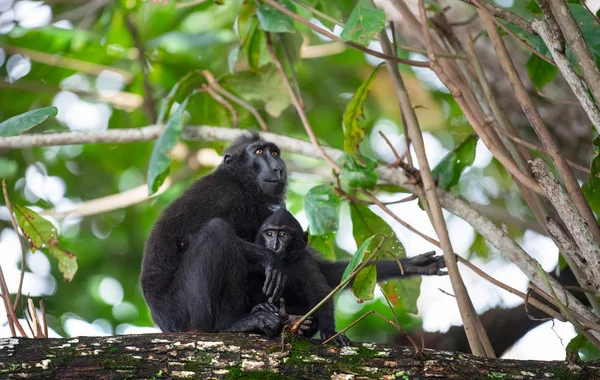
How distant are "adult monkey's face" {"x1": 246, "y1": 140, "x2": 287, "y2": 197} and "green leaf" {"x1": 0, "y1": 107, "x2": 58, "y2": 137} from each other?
220cm

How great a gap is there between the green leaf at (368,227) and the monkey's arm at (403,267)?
201 millimetres

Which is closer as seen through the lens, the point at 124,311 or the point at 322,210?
the point at 322,210

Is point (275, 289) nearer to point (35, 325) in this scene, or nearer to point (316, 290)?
point (316, 290)

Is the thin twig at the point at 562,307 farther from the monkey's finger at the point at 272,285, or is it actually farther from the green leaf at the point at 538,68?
the green leaf at the point at 538,68

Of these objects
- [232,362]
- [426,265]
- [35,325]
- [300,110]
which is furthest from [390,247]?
[35,325]

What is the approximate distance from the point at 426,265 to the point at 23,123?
302 centimetres

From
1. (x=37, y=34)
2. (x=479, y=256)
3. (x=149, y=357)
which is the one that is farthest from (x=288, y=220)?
(x=37, y=34)

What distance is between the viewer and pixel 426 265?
5.36 m

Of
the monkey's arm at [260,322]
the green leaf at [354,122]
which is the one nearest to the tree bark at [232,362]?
the monkey's arm at [260,322]

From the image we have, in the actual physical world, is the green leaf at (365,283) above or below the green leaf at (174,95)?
below

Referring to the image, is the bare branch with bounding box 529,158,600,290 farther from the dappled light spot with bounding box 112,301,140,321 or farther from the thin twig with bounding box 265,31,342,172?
the dappled light spot with bounding box 112,301,140,321

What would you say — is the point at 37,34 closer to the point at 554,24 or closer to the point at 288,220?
the point at 288,220

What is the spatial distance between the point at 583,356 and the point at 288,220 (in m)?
2.73

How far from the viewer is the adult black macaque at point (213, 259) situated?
4.80 metres
